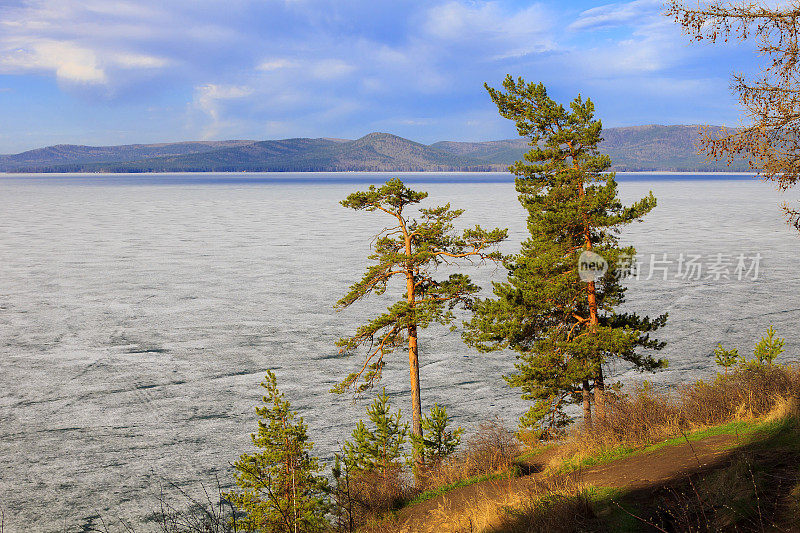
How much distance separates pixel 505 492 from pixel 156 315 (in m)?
28.1

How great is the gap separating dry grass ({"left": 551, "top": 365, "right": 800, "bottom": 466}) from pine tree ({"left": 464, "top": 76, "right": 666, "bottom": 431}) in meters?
1.18

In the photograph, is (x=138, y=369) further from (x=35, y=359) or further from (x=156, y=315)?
(x=156, y=315)

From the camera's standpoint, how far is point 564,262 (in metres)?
15.8

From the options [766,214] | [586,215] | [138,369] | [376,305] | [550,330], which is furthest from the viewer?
[766,214]

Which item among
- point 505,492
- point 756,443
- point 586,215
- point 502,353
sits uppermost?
point 586,215

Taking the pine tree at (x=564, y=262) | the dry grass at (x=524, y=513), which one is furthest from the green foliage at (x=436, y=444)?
the dry grass at (x=524, y=513)

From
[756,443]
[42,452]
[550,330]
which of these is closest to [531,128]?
[550,330]

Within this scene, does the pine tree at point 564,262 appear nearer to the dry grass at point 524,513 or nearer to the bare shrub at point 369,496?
the bare shrub at point 369,496

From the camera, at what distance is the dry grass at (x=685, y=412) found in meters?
13.0

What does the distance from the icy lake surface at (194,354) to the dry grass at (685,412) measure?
6631 millimetres

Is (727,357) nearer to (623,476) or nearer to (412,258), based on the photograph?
(623,476)

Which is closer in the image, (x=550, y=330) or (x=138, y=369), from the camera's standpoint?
(x=550, y=330)

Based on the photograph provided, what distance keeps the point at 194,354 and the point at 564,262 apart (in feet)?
60.1

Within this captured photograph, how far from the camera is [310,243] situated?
2509 inches
